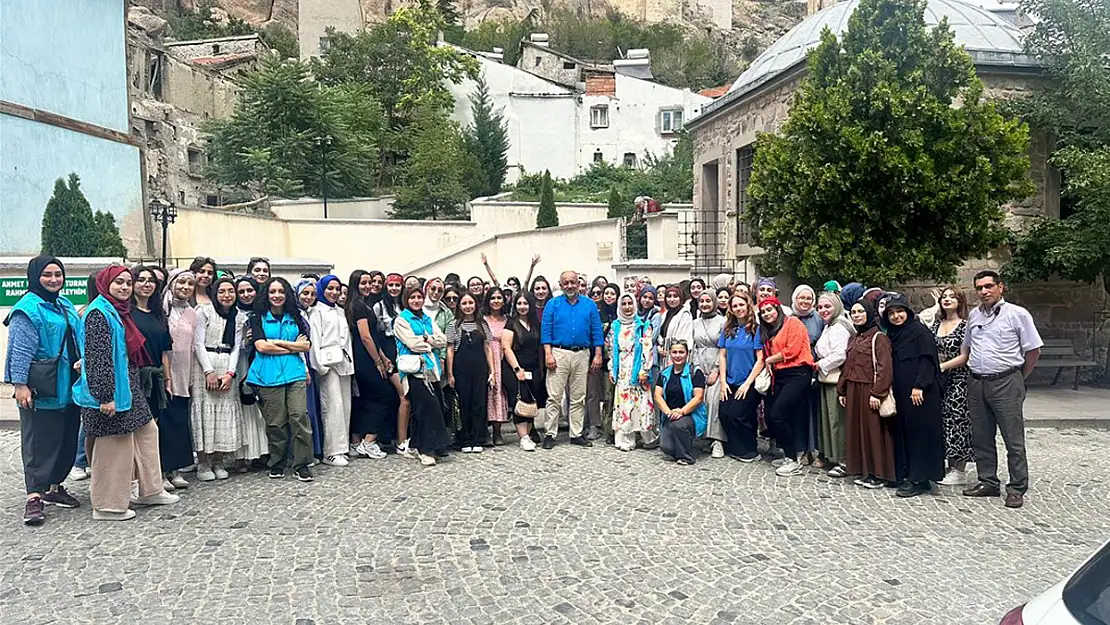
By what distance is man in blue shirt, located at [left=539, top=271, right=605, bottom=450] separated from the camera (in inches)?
318

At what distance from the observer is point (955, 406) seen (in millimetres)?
6477

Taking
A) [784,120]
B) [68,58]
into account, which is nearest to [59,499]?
[784,120]

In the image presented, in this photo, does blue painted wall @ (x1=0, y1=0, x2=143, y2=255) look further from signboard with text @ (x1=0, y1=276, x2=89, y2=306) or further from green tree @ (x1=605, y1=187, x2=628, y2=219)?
green tree @ (x1=605, y1=187, x2=628, y2=219)

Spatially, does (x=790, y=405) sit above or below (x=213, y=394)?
below

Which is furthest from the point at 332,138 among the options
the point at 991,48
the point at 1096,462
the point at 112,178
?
the point at 1096,462

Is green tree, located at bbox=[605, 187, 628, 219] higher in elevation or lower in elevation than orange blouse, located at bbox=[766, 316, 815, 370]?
higher

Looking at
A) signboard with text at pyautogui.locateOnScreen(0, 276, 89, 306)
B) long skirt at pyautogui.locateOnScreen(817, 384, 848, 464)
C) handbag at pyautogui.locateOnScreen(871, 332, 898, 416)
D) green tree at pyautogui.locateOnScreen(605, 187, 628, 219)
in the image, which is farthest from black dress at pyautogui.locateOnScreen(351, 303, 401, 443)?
green tree at pyautogui.locateOnScreen(605, 187, 628, 219)

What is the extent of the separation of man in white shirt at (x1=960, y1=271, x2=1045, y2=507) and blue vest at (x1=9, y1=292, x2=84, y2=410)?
6.82 meters

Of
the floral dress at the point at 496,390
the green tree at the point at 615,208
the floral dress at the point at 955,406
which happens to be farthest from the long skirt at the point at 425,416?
the green tree at the point at 615,208

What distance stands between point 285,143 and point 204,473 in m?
23.2

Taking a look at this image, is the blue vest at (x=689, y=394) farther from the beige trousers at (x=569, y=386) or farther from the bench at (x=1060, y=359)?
the bench at (x=1060, y=359)

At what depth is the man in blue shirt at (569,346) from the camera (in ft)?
26.5

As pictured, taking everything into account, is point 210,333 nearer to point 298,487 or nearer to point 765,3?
point 298,487

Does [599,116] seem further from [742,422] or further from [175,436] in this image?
[175,436]
